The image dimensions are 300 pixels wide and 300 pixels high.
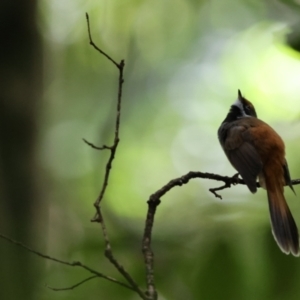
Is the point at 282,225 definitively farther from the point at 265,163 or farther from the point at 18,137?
the point at 18,137

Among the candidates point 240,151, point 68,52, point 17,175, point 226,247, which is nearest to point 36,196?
point 17,175

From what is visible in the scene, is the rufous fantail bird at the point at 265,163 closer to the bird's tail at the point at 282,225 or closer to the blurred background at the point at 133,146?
the bird's tail at the point at 282,225

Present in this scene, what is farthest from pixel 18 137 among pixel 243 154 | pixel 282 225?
pixel 282 225

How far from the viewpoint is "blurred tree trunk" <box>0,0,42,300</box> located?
80.8 inches

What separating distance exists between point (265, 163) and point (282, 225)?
327 mm

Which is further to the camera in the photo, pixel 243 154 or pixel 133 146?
pixel 133 146

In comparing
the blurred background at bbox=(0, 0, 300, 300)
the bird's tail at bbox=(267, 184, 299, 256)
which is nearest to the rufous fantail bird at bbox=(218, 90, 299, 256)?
the bird's tail at bbox=(267, 184, 299, 256)

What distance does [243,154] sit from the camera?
1789 millimetres

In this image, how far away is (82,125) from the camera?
3.20 metres

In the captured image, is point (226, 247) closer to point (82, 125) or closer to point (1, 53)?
point (82, 125)

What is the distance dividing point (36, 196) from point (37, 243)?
20 centimetres

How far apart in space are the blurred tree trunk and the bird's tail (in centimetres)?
106

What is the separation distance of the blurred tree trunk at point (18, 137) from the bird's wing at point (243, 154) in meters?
0.87

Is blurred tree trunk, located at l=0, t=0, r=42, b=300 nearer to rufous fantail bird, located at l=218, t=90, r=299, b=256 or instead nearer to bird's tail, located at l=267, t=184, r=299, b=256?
rufous fantail bird, located at l=218, t=90, r=299, b=256
